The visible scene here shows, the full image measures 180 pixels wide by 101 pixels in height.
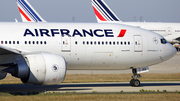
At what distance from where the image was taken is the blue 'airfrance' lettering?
19141mm

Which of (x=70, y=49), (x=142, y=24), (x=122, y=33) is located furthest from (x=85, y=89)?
(x=142, y=24)

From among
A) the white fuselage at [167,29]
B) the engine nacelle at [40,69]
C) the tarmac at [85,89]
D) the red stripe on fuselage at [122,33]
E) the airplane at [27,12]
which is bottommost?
the tarmac at [85,89]

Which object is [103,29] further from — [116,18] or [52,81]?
[116,18]

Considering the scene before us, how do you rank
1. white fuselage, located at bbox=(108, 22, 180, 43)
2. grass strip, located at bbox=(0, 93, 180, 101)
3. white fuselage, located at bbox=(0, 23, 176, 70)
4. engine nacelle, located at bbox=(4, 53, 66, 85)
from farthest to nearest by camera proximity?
white fuselage, located at bbox=(108, 22, 180, 43), white fuselage, located at bbox=(0, 23, 176, 70), engine nacelle, located at bbox=(4, 53, 66, 85), grass strip, located at bbox=(0, 93, 180, 101)

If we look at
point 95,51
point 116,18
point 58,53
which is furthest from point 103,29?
point 116,18

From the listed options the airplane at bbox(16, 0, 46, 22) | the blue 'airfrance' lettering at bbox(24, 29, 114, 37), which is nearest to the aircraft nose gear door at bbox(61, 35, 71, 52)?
the blue 'airfrance' lettering at bbox(24, 29, 114, 37)

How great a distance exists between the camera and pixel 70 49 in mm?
19312

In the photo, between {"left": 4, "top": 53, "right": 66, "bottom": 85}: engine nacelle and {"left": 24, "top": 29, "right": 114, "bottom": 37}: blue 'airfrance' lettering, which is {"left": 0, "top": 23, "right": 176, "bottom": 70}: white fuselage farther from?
{"left": 4, "top": 53, "right": 66, "bottom": 85}: engine nacelle

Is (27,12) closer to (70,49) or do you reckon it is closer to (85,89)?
(70,49)

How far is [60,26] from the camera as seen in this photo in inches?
787

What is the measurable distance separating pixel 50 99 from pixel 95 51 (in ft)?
18.7

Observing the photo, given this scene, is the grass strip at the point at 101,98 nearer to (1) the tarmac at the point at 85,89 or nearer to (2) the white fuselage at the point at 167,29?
(1) the tarmac at the point at 85,89

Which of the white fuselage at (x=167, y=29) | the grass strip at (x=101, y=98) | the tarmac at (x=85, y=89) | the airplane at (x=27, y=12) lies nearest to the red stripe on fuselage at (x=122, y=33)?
the tarmac at (x=85, y=89)

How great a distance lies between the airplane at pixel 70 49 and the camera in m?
17.0
